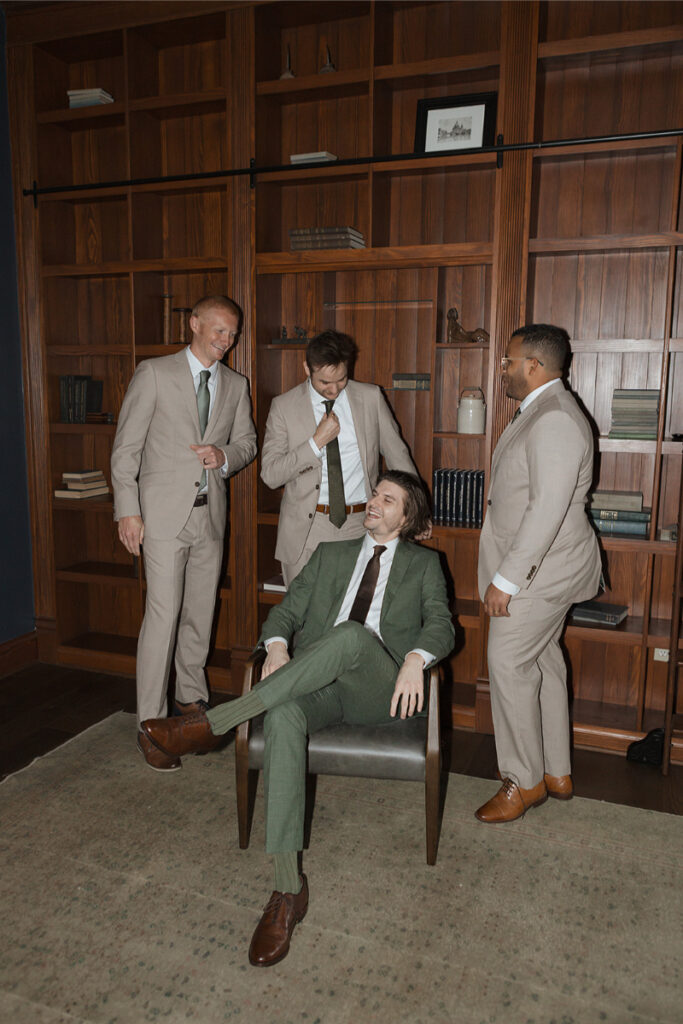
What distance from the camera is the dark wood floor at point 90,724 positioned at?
3.09 metres

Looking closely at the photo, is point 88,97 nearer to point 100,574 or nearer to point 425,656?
point 100,574

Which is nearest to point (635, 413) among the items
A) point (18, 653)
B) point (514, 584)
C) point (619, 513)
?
point (619, 513)


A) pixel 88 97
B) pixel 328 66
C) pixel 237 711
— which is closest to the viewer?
pixel 237 711

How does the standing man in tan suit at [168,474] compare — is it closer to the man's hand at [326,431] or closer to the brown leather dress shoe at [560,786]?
the man's hand at [326,431]

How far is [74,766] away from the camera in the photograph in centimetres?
319

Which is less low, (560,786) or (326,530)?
(326,530)

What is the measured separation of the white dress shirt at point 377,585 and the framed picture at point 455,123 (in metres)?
1.89

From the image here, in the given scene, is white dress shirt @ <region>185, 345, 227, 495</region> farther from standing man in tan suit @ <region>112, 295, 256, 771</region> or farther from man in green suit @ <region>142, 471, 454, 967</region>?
man in green suit @ <region>142, 471, 454, 967</region>

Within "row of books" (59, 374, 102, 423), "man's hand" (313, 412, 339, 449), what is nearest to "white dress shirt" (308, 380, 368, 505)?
"man's hand" (313, 412, 339, 449)

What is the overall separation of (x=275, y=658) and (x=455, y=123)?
8.65 feet

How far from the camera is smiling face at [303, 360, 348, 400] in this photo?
3225 millimetres

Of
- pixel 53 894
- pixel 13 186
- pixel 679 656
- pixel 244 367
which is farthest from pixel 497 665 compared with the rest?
pixel 13 186

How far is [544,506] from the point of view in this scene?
2643mm

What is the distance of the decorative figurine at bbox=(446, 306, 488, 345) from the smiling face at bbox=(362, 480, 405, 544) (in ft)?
4.11
